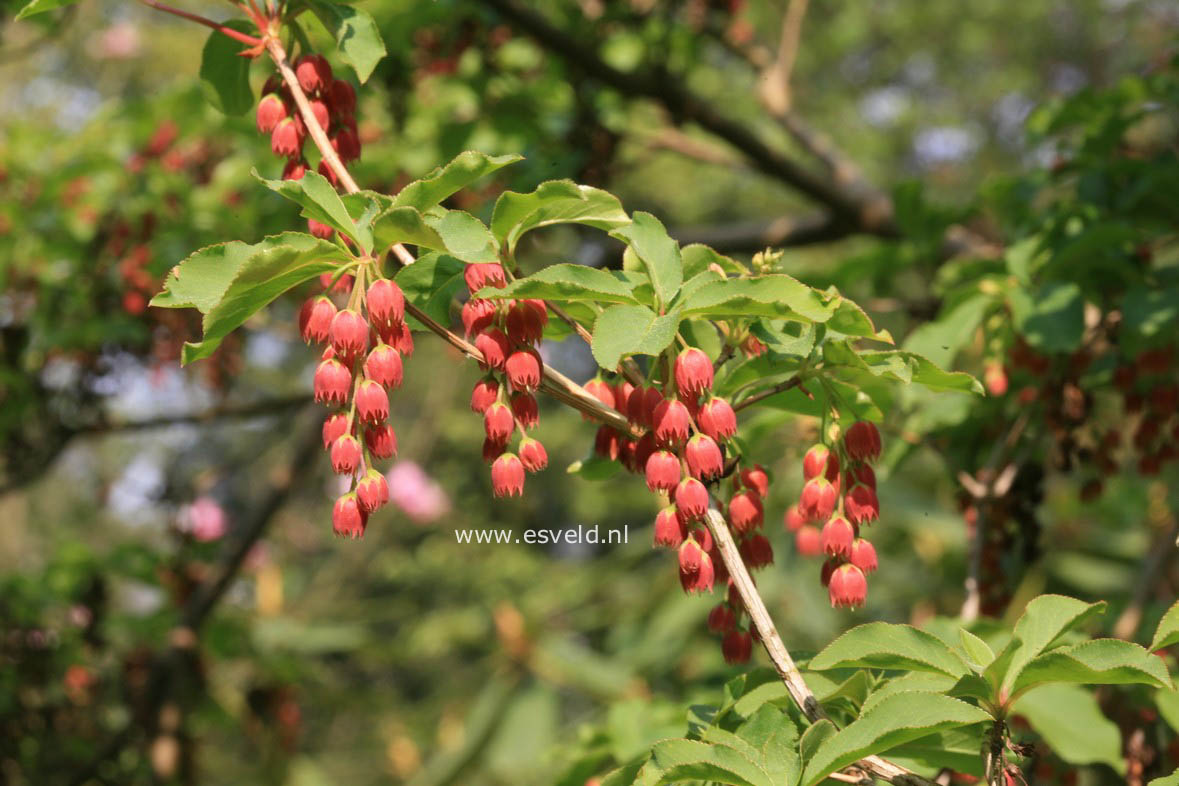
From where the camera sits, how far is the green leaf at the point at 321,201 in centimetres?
107

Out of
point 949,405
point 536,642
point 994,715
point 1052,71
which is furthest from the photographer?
point 1052,71

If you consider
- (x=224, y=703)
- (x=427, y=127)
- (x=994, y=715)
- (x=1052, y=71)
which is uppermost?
(x=994, y=715)

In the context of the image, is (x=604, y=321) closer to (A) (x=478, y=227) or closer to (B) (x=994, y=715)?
(A) (x=478, y=227)

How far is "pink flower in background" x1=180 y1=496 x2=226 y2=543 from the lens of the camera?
4.63 meters

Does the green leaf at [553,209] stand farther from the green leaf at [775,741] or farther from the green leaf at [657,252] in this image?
the green leaf at [775,741]

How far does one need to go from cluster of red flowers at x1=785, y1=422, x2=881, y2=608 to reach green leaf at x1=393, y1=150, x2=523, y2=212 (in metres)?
0.49

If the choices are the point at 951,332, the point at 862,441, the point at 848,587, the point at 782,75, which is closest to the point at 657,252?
the point at 862,441

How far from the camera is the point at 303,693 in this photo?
19.1 feet

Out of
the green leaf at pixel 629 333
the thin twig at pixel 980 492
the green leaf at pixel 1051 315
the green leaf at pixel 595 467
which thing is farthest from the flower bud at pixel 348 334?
the green leaf at pixel 1051 315

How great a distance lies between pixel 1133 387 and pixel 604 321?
157 cm

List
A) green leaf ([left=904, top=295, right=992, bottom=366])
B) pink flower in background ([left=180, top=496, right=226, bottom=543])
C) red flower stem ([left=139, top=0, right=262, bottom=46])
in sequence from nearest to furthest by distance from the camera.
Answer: red flower stem ([left=139, top=0, right=262, bottom=46]) → green leaf ([left=904, top=295, right=992, bottom=366]) → pink flower in background ([left=180, top=496, right=226, bottom=543])

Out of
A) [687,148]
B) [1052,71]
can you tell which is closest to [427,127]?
[687,148]

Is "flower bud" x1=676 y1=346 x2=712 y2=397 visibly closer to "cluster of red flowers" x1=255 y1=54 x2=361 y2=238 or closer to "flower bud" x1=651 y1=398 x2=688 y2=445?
"flower bud" x1=651 y1=398 x2=688 y2=445

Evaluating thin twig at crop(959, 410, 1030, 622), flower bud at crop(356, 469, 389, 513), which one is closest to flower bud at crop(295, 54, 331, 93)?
flower bud at crop(356, 469, 389, 513)
